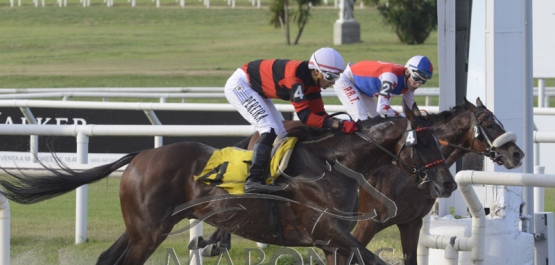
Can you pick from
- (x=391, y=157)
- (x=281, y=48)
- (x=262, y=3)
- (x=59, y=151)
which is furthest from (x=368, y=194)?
(x=262, y=3)

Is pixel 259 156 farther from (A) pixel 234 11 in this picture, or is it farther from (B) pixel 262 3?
(B) pixel 262 3

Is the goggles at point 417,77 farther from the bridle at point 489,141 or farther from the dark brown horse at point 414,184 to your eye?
the bridle at point 489,141

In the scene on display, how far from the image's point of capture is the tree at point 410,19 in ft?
98.3

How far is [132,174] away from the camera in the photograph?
203 inches

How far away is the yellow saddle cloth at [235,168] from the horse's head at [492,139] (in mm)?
1257

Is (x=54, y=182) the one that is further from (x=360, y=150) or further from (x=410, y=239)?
(x=410, y=239)

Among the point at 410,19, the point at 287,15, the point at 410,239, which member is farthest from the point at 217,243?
the point at 287,15

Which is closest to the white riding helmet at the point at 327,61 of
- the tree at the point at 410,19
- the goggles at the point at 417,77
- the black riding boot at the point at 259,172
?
the black riding boot at the point at 259,172

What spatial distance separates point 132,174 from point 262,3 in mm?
41515

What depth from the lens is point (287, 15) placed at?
31.9m

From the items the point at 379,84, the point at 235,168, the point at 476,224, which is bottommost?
the point at 476,224

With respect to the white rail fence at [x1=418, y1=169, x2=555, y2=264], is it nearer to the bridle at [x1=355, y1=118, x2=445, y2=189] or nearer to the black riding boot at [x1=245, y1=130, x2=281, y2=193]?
the bridle at [x1=355, y1=118, x2=445, y2=189]

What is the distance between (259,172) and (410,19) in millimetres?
26463

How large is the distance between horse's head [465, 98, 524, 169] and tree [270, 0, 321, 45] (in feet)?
83.2
